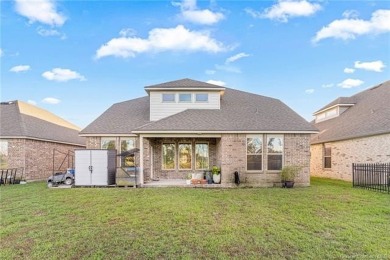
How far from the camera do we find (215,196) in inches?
436

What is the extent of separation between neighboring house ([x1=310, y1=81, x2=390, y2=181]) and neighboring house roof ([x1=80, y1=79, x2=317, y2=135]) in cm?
391

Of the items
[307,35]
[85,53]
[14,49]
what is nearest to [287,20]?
[307,35]

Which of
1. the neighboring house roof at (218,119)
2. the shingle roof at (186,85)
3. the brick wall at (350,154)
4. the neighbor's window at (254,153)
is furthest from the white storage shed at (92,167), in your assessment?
the brick wall at (350,154)

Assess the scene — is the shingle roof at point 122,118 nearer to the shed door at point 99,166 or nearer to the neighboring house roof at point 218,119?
the neighboring house roof at point 218,119

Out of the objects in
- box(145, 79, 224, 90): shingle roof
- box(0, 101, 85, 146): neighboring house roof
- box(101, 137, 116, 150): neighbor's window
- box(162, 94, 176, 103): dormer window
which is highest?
box(145, 79, 224, 90): shingle roof

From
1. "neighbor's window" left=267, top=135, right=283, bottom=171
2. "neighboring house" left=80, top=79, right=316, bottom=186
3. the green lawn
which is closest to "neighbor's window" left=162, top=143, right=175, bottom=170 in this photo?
"neighboring house" left=80, top=79, right=316, bottom=186

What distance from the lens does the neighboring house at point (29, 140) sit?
17.3 m

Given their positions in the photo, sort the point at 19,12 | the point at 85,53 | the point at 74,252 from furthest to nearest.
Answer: the point at 85,53, the point at 19,12, the point at 74,252

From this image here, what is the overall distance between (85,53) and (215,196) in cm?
1486

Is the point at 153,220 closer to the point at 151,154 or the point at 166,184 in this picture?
the point at 166,184

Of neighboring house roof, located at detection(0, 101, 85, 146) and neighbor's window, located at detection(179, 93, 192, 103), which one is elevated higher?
neighbor's window, located at detection(179, 93, 192, 103)

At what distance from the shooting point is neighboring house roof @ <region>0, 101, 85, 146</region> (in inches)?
699

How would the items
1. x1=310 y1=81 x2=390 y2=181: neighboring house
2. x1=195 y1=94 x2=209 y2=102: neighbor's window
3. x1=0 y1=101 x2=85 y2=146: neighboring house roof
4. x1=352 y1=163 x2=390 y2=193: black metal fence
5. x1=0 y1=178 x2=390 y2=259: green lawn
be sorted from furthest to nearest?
x1=0 y1=101 x2=85 y2=146: neighboring house roof < x1=195 y1=94 x2=209 y2=102: neighbor's window < x1=310 y1=81 x2=390 y2=181: neighboring house < x1=352 y1=163 x2=390 y2=193: black metal fence < x1=0 y1=178 x2=390 y2=259: green lawn

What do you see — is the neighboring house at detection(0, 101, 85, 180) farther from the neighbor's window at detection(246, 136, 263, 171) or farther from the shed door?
the neighbor's window at detection(246, 136, 263, 171)
